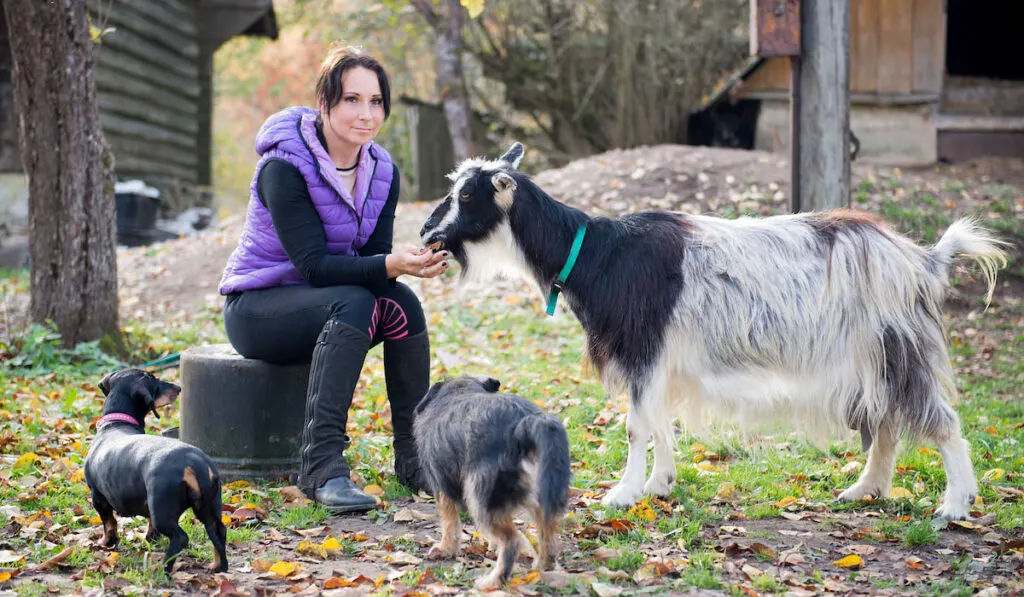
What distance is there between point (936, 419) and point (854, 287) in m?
0.64

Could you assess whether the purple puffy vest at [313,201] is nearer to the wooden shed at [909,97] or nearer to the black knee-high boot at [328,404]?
the black knee-high boot at [328,404]

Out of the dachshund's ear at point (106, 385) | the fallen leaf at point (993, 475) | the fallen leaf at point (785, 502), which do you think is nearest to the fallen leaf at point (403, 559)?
the dachshund's ear at point (106, 385)

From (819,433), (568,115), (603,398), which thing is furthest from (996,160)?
(819,433)

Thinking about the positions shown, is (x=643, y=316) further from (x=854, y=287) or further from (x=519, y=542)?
(x=519, y=542)

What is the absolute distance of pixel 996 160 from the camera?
1228 cm

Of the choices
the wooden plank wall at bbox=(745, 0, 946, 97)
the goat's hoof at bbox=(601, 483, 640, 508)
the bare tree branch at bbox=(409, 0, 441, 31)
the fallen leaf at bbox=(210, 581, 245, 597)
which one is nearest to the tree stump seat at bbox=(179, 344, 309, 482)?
the fallen leaf at bbox=(210, 581, 245, 597)

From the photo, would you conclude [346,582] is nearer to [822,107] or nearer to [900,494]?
[900,494]

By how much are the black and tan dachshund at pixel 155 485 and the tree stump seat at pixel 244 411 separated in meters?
0.68

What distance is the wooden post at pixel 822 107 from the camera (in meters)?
6.41

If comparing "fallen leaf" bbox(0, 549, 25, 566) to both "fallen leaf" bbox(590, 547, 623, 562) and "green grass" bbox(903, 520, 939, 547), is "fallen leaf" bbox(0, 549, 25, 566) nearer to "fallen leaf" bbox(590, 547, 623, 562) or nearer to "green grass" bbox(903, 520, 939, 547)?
"fallen leaf" bbox(590, 547, 623, 562)

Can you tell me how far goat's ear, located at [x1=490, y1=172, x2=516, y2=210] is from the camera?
4434 mm

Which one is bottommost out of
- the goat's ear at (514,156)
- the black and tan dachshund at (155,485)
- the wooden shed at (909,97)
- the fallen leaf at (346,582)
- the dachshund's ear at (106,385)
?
the fallen leaf at (346,582)

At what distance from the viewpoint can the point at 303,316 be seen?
172 inches

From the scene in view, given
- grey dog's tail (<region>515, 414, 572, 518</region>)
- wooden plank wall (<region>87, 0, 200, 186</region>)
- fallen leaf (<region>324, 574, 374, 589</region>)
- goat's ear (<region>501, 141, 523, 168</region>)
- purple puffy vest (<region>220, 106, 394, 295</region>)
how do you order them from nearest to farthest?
grey dog's tail (<region>515, 414, 572, 518</region>)
fallen leaf (<region>324, 574, 374, 589</region>)
purple puffy vest (<region>220, 106, 394, 295</region>)
goat's ear (<region>501, 141, 523, 168</region>)
wooden plank wall (<region>87, 0, 200, 186</region>)
